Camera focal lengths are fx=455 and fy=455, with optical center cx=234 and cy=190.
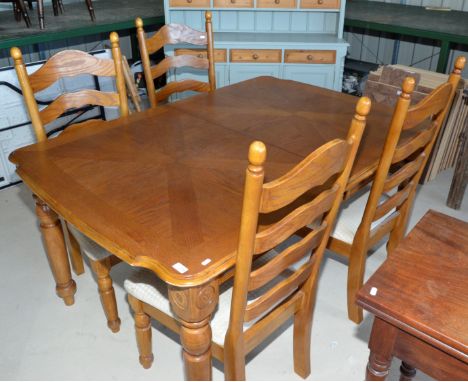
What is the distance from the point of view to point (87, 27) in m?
3.45

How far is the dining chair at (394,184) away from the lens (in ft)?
4.96

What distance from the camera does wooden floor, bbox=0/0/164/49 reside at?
3154mm

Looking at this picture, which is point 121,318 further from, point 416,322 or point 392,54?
point 392,54

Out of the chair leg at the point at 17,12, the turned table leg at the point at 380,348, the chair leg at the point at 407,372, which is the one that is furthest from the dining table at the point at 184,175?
the chair leg at the point at 17,12

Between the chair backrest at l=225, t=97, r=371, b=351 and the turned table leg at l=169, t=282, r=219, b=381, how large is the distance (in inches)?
2.6

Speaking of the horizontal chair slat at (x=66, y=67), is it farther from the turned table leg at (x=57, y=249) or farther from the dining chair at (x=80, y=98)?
the turned table leg at (x=57, y=249)

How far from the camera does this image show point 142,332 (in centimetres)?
166

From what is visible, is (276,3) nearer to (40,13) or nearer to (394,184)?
(40,13)

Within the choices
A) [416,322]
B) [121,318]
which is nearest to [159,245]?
[416,322]

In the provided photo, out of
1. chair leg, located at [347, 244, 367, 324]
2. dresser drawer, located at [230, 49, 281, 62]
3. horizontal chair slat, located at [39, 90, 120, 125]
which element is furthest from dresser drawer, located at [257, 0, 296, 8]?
chair leg, located at [347, 244, 367, 324]

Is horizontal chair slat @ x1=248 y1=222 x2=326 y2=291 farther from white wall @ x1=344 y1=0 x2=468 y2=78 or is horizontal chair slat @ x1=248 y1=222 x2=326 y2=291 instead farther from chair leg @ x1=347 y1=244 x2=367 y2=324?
white wall @ x1=344 y1=0 x2=468 y2=78

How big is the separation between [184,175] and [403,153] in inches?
30.3

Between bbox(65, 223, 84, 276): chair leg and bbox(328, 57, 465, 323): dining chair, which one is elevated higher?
bbox(328, 57, 465, 323): dining chair

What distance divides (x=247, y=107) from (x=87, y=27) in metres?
1.94
